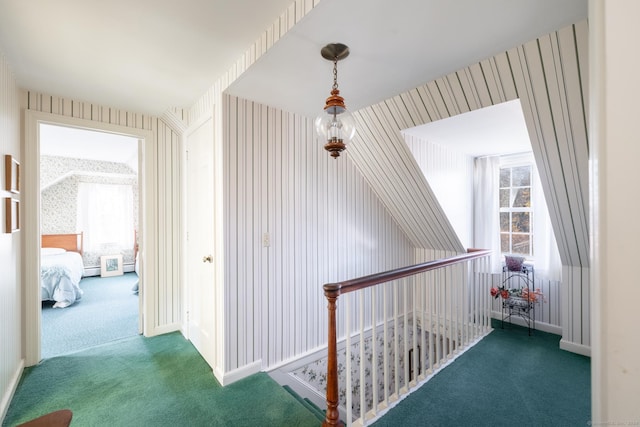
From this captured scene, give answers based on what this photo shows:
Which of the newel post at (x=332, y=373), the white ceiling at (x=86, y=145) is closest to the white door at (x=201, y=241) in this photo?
the newel post at (x=332, y=373)

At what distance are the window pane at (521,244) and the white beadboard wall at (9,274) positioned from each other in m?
5.05

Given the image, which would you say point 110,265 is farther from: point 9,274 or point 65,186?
point 9,274

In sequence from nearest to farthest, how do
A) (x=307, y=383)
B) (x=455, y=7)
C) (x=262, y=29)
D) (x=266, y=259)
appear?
(x=455, y=7)
(x=262, y=29)
(x=266, y=259)
(x=307, y=383)

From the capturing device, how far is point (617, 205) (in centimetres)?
37

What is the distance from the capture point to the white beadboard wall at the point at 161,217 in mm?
2990

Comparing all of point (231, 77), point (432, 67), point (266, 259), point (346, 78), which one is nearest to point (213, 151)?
point (231, 77)

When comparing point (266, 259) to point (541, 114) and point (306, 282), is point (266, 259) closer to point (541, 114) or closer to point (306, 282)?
point (306, 282)

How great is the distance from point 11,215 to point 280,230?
1845 mm

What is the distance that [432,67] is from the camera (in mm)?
1904

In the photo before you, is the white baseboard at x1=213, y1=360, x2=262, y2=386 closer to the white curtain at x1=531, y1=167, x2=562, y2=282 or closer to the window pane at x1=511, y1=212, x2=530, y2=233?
the white curtain at x1=531, y1=167, x2=562, y2=282

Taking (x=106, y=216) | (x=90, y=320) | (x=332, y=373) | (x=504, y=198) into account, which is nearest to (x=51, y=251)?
(x=106, y=216)

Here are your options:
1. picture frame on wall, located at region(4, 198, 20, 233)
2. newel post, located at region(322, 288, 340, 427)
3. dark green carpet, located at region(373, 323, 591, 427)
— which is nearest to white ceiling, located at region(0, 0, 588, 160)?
picture frame on wall, located at region(4, 198, 20, 233)

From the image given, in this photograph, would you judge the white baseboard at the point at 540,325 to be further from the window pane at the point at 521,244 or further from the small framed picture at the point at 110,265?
the small framed picture at the point at 110,265

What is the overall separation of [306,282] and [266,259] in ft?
1.75
